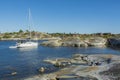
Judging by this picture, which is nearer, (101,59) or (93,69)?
(93,69)

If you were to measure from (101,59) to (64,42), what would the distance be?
95586 mm

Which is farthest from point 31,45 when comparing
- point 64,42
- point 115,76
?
point 115,76

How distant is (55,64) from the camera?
6894cm

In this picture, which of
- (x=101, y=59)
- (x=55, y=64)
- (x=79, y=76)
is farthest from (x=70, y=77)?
(x=101, y=59)

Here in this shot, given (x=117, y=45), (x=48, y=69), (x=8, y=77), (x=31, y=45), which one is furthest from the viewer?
(x=117, y=45)

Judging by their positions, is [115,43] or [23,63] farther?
[115,43]

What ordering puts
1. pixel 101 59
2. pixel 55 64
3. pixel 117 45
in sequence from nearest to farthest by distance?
pixel 55 64
pixel 101 59
pixel 117 45

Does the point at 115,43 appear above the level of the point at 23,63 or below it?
below

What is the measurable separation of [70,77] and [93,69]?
27.9ft

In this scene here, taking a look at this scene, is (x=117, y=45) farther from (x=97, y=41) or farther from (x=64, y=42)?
(x=64, y=42)

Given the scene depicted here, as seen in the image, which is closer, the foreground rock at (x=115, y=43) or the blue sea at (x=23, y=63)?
the blue sea at (x=23, y=63)

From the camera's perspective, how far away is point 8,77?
Answer: 5256 centimetres

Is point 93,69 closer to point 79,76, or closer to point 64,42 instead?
point 79,76

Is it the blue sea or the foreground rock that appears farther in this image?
the foreground rock
